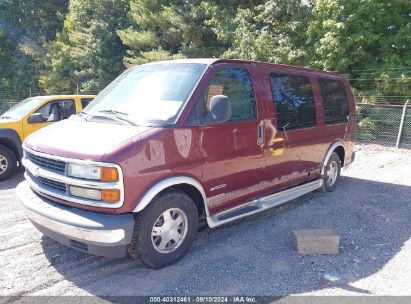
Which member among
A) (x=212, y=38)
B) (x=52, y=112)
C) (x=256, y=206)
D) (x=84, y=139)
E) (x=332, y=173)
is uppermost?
(x=212, y=38)

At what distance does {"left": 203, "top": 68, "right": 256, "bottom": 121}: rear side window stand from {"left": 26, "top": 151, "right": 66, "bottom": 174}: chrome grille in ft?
5.48

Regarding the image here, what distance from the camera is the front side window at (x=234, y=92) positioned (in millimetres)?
3980

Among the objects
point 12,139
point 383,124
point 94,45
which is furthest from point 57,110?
point 94,45

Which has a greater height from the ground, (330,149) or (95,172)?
(95,172)

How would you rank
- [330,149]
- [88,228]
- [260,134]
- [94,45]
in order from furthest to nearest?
1. [94,45]
2. [330,149]
3. [260,134]
4. [88,228]

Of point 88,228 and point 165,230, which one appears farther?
point 165,230

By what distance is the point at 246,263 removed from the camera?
392 centimetres

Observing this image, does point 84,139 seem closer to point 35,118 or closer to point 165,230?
point 165,230

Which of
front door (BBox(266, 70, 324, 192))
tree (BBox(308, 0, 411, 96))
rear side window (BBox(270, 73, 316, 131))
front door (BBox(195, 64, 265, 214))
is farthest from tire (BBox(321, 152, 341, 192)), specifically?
tree (BBox(308, 0, 411, 96))

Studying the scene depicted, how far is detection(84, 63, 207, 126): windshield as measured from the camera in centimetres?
378

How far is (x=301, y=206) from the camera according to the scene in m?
5.82

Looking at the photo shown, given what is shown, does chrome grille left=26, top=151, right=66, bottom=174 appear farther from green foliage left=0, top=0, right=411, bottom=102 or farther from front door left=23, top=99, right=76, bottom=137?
green foliage left=0, top=0, right=411, bottom=102

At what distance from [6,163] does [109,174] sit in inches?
207

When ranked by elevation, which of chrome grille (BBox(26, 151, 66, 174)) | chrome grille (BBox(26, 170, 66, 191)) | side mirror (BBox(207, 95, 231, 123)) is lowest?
chrome grille (BBox(26, 170, 66, 191))
